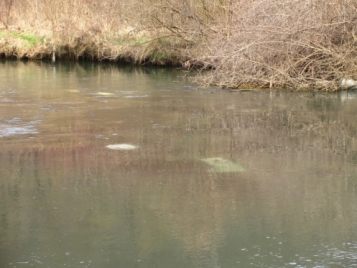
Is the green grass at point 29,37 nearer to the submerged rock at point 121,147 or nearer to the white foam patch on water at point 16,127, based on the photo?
the white foam patch on water at point 16,127

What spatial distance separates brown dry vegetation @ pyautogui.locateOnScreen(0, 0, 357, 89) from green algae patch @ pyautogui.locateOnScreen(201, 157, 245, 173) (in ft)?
23.1

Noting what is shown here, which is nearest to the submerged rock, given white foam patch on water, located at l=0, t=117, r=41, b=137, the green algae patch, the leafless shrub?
the green algae patch

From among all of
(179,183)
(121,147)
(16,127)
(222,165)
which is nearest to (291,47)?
(16,127)

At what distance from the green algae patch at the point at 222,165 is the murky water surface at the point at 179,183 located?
23 millimetres

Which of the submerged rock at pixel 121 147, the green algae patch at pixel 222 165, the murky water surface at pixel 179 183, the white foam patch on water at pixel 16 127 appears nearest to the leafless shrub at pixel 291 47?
the murky water surface at pixel 179 183

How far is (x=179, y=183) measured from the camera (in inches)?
273

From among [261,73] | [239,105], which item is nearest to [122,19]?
[261,73]

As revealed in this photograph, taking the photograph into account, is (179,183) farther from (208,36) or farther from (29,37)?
(29,37)

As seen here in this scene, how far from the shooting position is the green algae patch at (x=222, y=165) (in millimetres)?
7523

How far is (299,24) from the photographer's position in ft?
47.5

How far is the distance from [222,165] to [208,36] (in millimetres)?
12513

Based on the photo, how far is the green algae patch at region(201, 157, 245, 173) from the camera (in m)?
7.52

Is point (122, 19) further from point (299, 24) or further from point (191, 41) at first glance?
point (299, 24)

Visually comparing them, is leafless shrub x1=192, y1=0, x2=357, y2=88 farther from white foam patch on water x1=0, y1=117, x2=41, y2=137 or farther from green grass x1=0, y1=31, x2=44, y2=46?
green grass x1=0, y1=31, x2=44, y2=46
